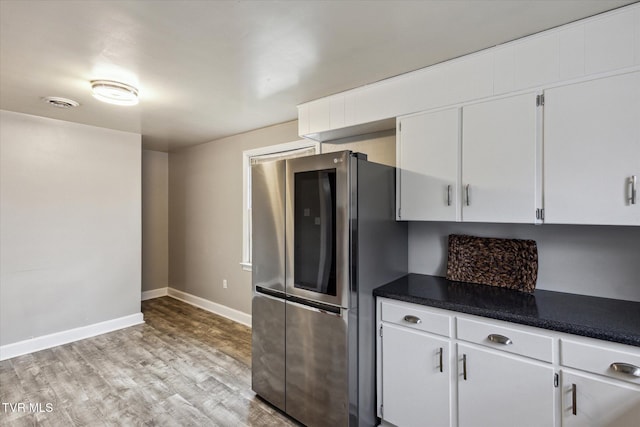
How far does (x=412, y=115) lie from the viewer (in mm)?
2264

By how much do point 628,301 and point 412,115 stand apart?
1.68 m

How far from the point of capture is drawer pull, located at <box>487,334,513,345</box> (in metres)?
1.65

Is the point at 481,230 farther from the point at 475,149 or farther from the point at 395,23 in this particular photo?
the point at 395,23

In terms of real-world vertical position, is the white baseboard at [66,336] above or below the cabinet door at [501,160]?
below

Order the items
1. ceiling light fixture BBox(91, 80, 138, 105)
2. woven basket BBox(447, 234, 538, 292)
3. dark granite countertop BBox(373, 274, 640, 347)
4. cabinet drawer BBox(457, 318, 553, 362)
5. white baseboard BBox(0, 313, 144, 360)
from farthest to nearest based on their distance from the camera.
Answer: white baseboard BBox(0, 313, 144, 360) → ceiling light fixture BBox(91, 80, 138, 105) → woven basket BBox(447, 234, 538, 292) → cabinet drawer BBox(457, 318, 553, 362) → dark granite countertop BBox(373, 274, 640, 347)

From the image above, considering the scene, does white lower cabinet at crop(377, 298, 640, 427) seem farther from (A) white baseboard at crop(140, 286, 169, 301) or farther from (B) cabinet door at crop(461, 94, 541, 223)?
(A) white baseboard at crop(140, 286, 169, 301)

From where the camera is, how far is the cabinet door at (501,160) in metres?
1.83

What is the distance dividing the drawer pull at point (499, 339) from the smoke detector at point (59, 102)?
3821mm

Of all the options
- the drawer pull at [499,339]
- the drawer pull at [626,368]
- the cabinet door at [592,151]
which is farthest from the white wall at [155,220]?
the drawer pull at [626,368]

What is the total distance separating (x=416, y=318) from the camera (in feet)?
6.43

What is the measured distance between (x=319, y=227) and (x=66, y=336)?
3477 millimetres

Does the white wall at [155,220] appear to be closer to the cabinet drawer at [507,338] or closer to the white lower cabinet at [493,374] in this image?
the white lower cabinet at [493,374]

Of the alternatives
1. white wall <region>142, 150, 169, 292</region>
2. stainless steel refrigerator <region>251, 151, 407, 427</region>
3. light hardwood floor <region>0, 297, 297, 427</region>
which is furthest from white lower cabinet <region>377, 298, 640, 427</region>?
white wall <region>142, 150, 169, 292</region>

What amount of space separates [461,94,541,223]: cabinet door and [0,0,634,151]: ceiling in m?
0.41
